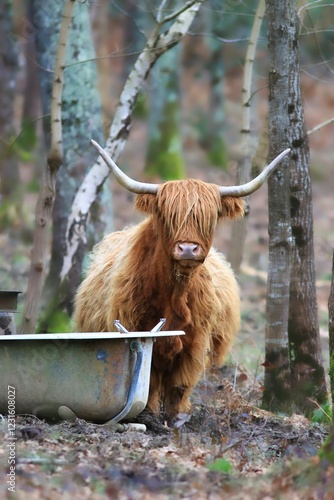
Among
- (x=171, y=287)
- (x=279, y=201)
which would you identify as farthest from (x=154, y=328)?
(x=279, y=201)

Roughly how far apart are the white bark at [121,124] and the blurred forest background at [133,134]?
205mm

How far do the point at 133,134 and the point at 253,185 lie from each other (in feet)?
95.6

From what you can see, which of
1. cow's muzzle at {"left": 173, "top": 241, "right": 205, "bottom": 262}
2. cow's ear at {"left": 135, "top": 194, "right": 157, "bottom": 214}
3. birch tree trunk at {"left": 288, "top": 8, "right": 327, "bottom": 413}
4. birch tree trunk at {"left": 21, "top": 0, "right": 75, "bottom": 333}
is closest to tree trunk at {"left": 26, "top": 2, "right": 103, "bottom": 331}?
birch tree trunk at {"left": 21, "top": 0, "right": 75, "bottom": 333}

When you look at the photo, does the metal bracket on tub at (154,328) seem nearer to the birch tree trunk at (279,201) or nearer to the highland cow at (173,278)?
the highland cow at (173,278)

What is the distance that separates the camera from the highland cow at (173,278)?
7000 millimetres

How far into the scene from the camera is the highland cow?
7000mm

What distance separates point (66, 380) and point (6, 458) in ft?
3.58

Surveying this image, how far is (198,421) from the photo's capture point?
7355 mm

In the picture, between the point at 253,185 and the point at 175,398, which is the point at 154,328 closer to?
the point at 175,398

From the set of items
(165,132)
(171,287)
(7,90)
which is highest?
(165,132)

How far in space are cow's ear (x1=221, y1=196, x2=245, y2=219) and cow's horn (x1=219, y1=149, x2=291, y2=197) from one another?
4cm

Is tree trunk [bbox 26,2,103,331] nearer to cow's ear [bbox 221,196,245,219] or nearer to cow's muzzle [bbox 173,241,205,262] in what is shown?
cow's ear [bbox 221,196,245,219]

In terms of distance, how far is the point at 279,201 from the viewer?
7559 millimetres

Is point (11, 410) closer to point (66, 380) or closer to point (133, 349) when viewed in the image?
point (66, 380)
